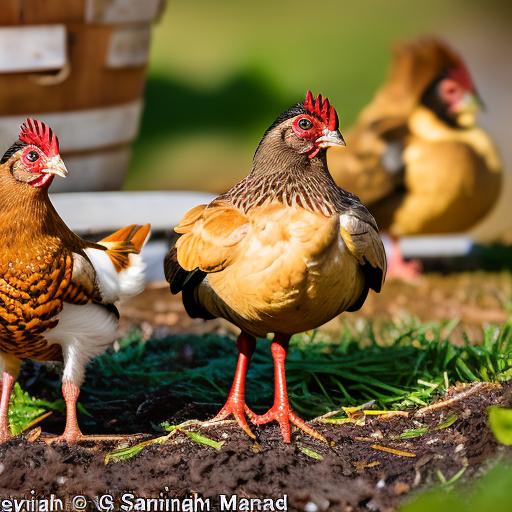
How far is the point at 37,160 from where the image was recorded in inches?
123

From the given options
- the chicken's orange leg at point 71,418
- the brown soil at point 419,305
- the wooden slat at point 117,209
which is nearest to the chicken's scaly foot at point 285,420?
the chicken's orange leg at point 71,418

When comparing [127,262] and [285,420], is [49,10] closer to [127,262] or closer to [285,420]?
[127,262]

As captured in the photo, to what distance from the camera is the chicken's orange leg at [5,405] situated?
3.34 m

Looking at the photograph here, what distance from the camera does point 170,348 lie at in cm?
429

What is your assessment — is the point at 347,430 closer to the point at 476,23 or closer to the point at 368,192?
the point at 368,192

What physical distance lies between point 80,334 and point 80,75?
2.23m

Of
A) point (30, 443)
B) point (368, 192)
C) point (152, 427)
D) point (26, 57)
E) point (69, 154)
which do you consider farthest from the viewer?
point (368, 192)

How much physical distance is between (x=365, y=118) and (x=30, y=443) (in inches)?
163

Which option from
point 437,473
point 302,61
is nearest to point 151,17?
point 437,473

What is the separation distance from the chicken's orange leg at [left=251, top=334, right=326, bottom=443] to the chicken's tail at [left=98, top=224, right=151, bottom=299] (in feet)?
1.73

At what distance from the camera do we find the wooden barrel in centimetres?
483

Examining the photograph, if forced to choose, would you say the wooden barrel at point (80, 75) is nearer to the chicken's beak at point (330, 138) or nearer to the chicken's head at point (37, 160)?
the chicken's head at point (37, 160)

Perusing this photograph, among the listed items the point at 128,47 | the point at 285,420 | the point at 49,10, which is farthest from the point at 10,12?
the point at 285,420

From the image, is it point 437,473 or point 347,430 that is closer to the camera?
point 437,473
